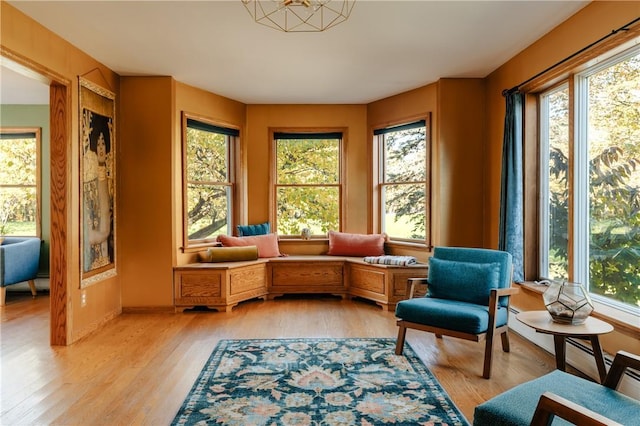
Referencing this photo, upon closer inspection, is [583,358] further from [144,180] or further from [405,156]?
[144,180]

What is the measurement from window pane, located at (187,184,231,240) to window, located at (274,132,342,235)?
0.77 meters

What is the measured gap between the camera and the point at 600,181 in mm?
3020

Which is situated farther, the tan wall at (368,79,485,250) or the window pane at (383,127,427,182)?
the window pane at (383,127,427,182)

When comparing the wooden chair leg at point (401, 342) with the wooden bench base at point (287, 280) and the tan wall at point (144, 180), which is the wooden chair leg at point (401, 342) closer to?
the wooden bench base at point (287, 280)

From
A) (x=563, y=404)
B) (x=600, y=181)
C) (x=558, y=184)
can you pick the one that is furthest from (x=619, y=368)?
(x=558, y=184)

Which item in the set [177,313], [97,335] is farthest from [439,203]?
[97,335]

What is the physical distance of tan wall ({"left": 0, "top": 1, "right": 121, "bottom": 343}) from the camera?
301 centimetres

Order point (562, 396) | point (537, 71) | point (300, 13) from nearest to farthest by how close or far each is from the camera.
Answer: point (562, 396), point (300, 13), point (537, 71)

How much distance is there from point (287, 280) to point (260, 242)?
633 millimetres

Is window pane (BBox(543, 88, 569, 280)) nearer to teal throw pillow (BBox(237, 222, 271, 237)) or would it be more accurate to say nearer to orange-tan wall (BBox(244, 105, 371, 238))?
orange-tan wall (BBox(244, 105, 371, 238))

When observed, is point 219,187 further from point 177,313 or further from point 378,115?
point 378,115

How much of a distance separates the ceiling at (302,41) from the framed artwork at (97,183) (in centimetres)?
47

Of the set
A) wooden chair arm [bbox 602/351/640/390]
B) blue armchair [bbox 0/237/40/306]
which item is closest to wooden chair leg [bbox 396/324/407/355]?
wooden chair arm [bbox 602/351/640/390]

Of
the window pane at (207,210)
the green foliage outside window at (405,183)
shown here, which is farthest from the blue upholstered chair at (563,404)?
the window pane at (207,210)
